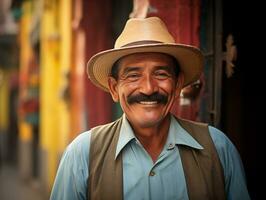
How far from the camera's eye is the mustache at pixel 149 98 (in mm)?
2525

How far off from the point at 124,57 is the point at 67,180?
743 millimetres

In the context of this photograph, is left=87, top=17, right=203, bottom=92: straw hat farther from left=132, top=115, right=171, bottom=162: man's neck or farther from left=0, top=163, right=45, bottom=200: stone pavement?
left=0, top=163, right=45, bottom=200: stone pavement

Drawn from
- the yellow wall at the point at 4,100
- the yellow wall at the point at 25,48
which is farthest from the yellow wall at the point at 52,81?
the yellow wall at the point at 4,100

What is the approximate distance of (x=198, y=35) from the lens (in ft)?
12.5

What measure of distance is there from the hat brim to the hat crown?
7 cm

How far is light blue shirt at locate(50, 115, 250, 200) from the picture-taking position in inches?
97.0

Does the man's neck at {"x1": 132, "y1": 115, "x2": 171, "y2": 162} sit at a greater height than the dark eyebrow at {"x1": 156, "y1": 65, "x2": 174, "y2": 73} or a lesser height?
lesser

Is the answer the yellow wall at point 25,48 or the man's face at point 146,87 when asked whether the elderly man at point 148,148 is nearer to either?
the man's face at point 146,87

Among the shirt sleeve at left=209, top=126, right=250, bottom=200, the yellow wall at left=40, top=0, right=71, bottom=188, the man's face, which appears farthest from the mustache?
the yellow wall at left=40, top=0, right=71, bottom=188

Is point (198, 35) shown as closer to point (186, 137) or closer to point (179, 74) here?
point (179, 74)

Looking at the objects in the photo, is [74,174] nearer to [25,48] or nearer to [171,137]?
[171,137]

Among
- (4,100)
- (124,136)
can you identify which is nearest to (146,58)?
(124,136)

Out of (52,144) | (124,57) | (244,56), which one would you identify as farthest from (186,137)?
(52,144)

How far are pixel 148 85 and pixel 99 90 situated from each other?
3.50 m
